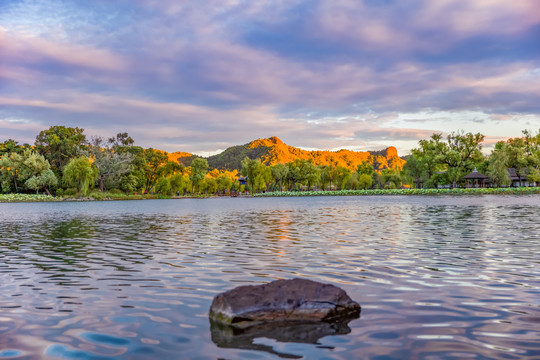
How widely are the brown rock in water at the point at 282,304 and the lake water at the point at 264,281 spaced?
35 cm

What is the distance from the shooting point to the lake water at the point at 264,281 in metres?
5.61

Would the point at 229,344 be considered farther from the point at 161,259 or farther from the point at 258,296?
the point at 161,259

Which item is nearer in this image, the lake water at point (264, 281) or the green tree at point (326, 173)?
the lake water at point (264, 281)

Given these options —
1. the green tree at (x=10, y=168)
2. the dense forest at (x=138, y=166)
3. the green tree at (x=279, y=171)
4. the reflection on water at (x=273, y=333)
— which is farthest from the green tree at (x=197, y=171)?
the reflection on water at (x=273, y=333)

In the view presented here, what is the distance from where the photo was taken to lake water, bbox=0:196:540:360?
5605mm

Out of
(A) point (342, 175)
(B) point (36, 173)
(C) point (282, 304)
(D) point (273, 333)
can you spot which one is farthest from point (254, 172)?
(D) point (273, 333)

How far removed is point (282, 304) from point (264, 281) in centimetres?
314

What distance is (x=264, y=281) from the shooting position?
967cm

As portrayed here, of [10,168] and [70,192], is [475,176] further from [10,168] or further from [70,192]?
[10,168]

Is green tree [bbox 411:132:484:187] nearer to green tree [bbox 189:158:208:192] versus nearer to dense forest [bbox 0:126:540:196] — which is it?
dense forest [bbox 0:126:540:196]

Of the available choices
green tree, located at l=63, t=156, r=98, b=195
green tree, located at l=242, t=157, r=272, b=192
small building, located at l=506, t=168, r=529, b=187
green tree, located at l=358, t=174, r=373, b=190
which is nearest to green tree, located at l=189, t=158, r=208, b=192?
green tree, located at l=242, t=157, r=272, b=192

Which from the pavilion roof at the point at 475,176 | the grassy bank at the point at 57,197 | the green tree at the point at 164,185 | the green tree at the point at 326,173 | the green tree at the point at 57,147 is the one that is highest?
the green tree at the point at 57,147

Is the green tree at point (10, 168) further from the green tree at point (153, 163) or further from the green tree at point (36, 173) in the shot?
the green tree at point (153, 163)

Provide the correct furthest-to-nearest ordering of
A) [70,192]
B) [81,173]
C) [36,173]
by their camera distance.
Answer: [70,192], [36,173], [81,173]
